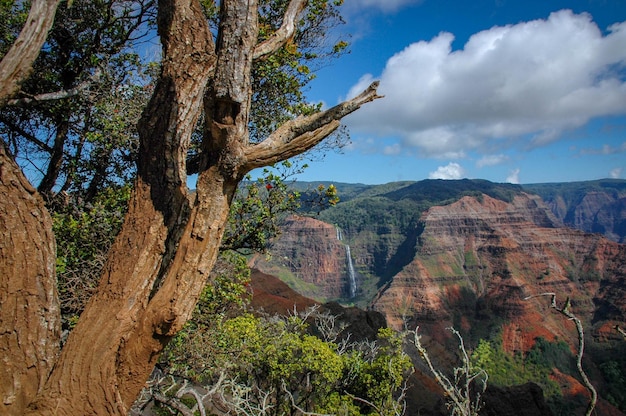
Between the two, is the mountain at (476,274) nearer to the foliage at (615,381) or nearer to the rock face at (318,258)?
the foliage at (615,381)

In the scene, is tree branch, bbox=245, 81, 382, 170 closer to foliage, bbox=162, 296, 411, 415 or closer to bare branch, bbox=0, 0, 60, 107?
bare branch, bbox=0, 0, 60, 107

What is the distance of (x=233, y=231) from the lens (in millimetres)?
8242

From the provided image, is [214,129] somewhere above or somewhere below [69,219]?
above

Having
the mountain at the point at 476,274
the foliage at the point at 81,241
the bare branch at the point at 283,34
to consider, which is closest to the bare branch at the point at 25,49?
the bare branch at the point at 283,34

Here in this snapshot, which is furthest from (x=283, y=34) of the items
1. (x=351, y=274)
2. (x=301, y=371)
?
(x=351, y=274)

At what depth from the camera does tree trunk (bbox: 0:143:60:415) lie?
2.46 metres

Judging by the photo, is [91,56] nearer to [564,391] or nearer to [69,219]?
[69,219]

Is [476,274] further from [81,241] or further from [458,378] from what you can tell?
[458,378]

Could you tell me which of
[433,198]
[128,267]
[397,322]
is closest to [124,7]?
[128,267]

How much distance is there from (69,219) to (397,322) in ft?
309

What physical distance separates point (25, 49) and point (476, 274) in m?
123

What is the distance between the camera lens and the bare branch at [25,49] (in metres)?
2.71

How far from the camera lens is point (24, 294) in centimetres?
256

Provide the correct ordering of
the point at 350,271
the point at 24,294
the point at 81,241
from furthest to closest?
the point at 350,271 < the point at 81,241 < the point at 24,294
